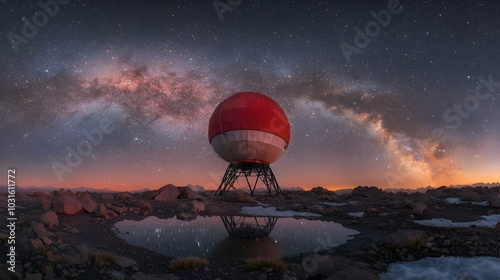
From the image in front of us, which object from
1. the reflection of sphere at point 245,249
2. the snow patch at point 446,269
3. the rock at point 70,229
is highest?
the rock at point 70,229

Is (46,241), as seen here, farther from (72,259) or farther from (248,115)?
(248,115)

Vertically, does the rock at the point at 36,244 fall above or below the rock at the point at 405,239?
above

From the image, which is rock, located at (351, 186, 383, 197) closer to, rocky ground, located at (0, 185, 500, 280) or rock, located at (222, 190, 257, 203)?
rock, located at (222, 190, 257, 203)

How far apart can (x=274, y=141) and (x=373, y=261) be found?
19658 mm

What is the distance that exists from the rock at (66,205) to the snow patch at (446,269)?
43.0 feet

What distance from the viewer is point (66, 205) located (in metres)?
12.9

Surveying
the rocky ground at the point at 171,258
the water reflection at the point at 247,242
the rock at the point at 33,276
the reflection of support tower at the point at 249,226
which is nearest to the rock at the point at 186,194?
the reflection of support tower at the point at 249,226

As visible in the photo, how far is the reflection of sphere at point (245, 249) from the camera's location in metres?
7.93

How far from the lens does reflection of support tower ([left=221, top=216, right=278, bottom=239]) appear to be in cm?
1107

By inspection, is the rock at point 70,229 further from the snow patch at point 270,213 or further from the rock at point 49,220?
the snow patch at point 270,213

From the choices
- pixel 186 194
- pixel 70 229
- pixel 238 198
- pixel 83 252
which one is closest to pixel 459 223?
pixel 83 252

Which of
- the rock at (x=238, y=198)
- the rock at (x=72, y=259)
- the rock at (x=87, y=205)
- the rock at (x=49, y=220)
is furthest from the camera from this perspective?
the rock at (x=238, y=198)

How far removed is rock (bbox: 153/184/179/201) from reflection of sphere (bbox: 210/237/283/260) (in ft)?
39.7

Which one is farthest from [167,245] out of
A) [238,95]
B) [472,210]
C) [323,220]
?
[238,95]
